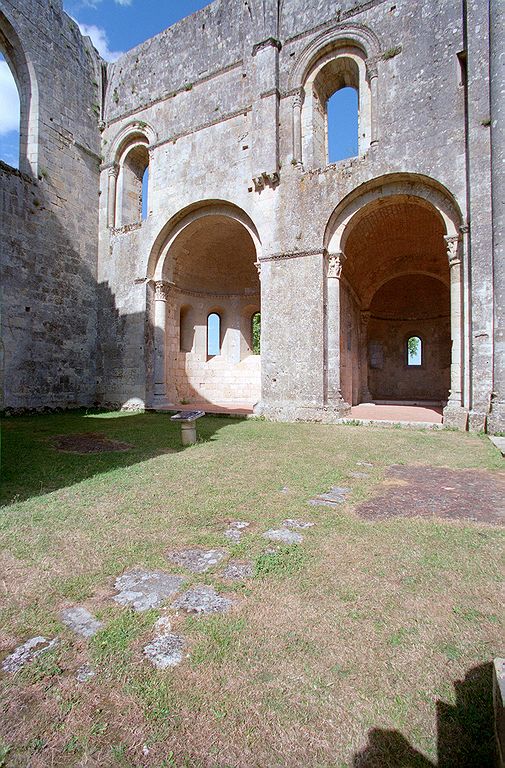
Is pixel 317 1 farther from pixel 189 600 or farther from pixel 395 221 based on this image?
pixel 189 600

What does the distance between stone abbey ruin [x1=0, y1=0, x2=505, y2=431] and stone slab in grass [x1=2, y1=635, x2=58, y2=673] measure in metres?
9.14

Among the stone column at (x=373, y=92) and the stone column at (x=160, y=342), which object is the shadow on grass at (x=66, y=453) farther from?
the stone column at (x=373, y=92)

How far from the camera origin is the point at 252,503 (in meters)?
4.12

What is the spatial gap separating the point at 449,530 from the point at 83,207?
51.9 feet

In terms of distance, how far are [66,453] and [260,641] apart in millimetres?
5459

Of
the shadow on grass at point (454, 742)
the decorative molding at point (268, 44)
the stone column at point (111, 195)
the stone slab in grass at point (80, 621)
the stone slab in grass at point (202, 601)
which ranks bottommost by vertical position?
the shadow on grass at point (454, 742)

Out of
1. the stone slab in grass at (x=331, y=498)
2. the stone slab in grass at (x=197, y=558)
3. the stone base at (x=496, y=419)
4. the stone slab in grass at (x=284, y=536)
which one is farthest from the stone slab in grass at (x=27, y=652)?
the stone base at (x=496, y=419)

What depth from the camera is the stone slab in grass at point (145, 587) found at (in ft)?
7.79

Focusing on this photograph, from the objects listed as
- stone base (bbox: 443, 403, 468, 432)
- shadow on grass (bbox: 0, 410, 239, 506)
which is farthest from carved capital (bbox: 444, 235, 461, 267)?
shadow on grass (bbox: 0, 410, 239, 506)

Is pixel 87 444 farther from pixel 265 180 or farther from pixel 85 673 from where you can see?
pixel 265 180

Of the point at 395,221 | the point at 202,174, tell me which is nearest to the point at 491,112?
the point at 395,221

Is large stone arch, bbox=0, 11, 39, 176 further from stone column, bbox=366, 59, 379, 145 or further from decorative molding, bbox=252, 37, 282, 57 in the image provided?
stone column, bbox=366, 59, 379, 145

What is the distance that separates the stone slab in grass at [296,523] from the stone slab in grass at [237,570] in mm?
777

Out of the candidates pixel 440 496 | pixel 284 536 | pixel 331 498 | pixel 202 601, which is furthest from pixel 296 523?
pixel 440 496
